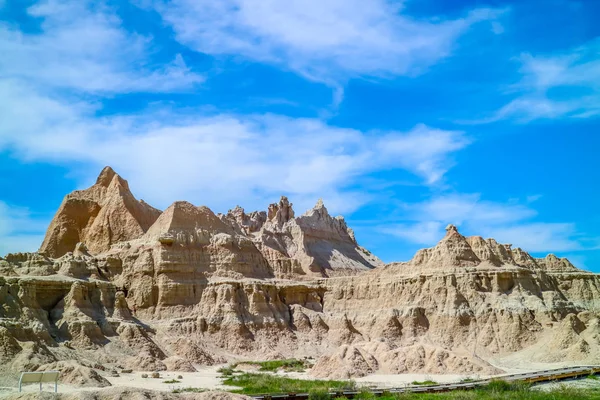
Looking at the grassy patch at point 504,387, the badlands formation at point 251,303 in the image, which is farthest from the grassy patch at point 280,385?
the grassy patch at point 504,387

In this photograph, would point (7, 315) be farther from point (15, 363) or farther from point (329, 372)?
point (329, 372)

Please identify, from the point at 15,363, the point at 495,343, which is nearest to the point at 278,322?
the point at 495,343

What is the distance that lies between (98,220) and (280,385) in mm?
54203

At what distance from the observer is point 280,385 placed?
143ft

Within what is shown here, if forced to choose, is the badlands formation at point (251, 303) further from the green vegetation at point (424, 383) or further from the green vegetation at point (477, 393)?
the green vegetation at point (477, 393)

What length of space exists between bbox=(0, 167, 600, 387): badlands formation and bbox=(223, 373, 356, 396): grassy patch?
499cm

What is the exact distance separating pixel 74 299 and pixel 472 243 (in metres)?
44.6

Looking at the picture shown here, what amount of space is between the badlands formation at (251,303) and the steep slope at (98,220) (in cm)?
18

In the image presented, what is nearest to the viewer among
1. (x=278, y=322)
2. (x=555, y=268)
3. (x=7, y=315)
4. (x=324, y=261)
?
(x=7, y=315)

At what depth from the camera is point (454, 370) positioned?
166 feet

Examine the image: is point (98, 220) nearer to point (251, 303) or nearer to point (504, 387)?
point (251, 303)

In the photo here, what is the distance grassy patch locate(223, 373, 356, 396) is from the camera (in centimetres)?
4028

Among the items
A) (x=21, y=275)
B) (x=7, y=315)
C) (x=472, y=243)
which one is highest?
(x=472, y=243)

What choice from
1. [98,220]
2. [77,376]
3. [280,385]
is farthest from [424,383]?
[98,220]
